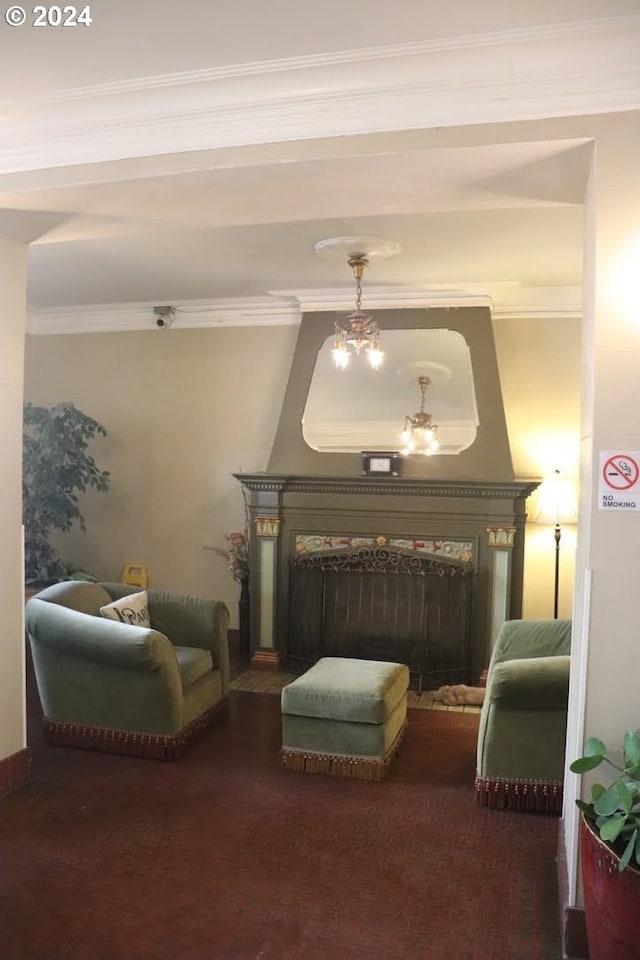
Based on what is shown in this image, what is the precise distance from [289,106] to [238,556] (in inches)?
140

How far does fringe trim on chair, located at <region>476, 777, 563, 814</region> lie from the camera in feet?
10.2

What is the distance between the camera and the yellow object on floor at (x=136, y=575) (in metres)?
5.86

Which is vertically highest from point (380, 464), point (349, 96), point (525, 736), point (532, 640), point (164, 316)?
point (349, 96)

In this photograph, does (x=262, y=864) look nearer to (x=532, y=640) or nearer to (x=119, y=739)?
(x=119, y=739)

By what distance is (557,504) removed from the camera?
477cm

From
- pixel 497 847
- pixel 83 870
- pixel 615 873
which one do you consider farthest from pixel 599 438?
pixel 83 870

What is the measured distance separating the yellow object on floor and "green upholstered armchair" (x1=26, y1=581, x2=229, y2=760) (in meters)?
1.93

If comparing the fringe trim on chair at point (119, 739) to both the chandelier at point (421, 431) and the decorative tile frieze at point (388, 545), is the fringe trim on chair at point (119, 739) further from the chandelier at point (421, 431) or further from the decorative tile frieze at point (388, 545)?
the chandelier at point (421, 431)

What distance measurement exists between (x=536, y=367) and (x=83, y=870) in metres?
3.99

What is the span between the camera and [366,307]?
5.14 metres

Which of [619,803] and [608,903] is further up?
[619,803]

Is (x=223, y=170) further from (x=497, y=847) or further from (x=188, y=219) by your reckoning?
(x=497, y=847)

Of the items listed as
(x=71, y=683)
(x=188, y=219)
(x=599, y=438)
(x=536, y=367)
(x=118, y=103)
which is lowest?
(x=71, y=683)

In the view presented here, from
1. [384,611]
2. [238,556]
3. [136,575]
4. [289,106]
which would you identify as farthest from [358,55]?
[136,575]
